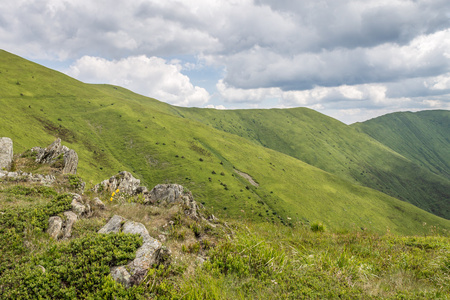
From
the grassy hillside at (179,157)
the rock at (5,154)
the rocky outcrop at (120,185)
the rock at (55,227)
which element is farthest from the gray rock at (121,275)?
the grassy hillside at (179,157)

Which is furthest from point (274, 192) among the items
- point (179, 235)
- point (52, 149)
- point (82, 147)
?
point (179, 235)

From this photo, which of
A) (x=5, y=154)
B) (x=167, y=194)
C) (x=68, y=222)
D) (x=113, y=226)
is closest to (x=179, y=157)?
(x=5, y=154)

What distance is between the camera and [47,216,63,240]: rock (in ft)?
31.2

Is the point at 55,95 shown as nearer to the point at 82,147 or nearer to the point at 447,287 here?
the point at 82,147

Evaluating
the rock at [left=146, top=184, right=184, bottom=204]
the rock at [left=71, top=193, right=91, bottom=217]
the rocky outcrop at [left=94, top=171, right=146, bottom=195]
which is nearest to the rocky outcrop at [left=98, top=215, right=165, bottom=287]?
the rock at [left=71, top=193, right=91, bottom=217]

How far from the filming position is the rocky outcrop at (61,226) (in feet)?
31.4

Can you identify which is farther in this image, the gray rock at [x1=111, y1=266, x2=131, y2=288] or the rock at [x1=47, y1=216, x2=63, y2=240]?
the rock at [x1=47, y1=216, x2=63, y2=240]

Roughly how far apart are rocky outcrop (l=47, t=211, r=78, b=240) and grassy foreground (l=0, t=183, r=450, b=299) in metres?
0.28

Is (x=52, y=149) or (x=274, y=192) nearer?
(x=52, y=149)

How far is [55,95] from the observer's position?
169 metres

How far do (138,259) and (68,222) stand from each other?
15.7 feet

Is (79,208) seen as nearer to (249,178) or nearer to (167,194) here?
(167,194)

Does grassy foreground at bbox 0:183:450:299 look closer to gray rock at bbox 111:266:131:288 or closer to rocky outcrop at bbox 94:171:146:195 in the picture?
gray rock at bbox 111:266:131:288

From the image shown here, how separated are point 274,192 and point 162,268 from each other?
5215 inches
